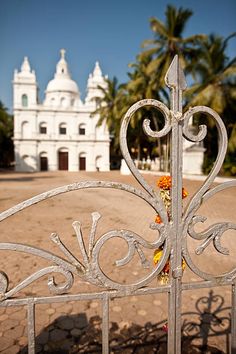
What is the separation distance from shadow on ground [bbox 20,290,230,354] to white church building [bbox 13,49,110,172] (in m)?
35.4

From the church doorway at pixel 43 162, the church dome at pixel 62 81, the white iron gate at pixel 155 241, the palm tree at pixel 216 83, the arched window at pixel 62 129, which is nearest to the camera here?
the white iron gate at pixel 155 241

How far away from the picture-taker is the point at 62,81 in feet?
135

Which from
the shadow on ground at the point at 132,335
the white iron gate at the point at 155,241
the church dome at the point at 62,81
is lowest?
the shadow on ground at the point at 132,335

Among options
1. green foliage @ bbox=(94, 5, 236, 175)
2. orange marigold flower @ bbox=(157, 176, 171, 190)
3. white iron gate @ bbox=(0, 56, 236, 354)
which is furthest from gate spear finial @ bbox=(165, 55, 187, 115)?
green foliage @ bbox=(94, 5, 236, 175)

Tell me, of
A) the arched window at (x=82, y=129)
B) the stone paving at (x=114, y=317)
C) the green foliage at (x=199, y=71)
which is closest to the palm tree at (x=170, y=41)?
the green foliage at (x=199, y=71)

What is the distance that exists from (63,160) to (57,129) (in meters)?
4.70

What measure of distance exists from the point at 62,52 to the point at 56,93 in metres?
8.70

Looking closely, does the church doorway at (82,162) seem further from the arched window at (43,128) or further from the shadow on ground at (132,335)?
the shadow on ground at (132,335)

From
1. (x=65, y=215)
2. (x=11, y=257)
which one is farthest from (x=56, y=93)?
(x=11, y=257)

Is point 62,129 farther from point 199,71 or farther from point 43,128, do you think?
point 199,71

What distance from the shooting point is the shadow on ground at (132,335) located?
7.34 feet

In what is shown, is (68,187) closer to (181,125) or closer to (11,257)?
(181,125)

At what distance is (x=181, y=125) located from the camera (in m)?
1.21

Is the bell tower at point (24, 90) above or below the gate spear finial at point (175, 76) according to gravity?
above
